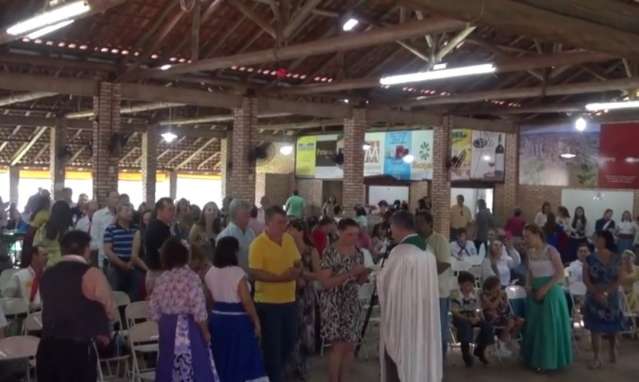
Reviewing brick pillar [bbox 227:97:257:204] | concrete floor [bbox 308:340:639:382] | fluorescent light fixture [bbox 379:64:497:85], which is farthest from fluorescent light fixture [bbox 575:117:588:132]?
concrete floor [bbox 308:340:639:382]

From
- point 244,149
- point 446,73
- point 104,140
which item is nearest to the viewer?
point 446,73

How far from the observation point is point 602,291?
8039mm

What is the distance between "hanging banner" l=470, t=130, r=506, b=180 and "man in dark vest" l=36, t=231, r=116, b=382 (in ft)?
56.4

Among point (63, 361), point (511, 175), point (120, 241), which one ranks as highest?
point (511, 175)

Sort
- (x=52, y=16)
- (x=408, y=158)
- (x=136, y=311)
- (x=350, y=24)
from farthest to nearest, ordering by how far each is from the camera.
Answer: (x=408, y=158)
(x=350, y=24)
(x=52, y=16)
(x=136, y=311)

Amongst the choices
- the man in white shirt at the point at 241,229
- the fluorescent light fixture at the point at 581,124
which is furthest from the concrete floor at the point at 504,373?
the fluorescent light fixture at the point at 581,124

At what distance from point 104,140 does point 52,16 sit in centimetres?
577

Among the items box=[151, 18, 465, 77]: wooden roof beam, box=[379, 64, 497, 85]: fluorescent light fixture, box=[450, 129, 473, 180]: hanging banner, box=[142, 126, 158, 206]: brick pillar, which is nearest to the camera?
box=[151, 18, 465, 77]: wooden roof beam

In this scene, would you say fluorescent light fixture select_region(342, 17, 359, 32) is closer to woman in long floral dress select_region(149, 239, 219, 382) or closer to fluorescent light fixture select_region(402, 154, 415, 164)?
fluorescent light fixture select_region(402, 154, 415, 164)

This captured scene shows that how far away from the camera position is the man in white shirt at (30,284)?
7125 mm

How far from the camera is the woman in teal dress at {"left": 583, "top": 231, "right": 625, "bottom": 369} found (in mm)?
8039

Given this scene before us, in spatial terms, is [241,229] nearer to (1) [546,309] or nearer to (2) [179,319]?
(2) [179,319]

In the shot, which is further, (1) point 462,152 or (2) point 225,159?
(2) point 225,159

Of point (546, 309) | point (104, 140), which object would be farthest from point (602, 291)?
point (104, 140)
